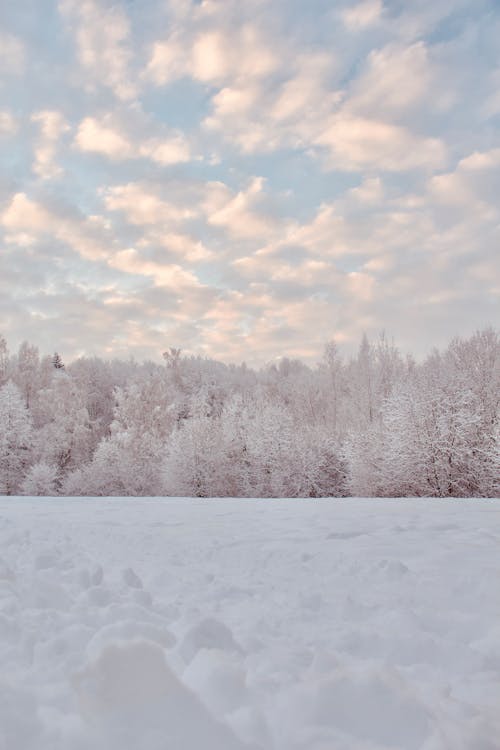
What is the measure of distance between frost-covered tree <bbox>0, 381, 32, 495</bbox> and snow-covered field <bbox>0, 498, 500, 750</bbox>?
89.3ft

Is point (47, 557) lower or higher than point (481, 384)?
lower

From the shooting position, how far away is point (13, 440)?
29.7 metres

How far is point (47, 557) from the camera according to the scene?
13.8ft

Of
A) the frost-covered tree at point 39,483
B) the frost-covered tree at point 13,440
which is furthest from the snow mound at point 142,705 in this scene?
the frost-covered tree at point 13,440

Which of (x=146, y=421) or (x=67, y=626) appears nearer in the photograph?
(x=67, y=626)

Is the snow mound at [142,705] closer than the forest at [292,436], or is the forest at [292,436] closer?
the snow mound at [142,705]

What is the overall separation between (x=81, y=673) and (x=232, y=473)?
24.0m

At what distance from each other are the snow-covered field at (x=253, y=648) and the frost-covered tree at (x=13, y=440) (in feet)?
89.3

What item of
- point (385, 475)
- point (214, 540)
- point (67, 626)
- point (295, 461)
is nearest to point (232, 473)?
point (295, 461)

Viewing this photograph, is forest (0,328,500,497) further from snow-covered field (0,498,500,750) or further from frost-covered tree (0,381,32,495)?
snow-covered field (0,498,500,750)

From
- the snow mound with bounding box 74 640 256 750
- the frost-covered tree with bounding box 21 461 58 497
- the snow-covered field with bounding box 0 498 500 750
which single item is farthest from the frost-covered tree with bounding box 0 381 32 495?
the snow mound with bounding box 74 640 256 750

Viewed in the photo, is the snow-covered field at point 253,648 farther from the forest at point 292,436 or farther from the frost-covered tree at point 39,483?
the frost-covered tree at point 39,483

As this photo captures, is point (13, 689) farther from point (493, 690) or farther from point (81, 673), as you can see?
point (493, 690)

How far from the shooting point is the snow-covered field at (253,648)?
1727mm
